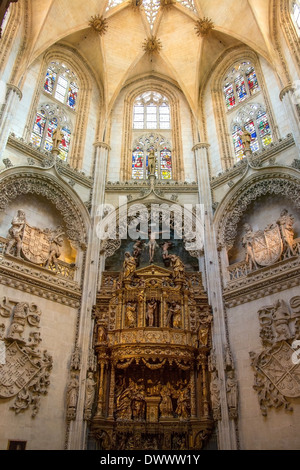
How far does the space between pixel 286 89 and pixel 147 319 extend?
10.2m

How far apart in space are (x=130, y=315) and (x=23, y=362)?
3778 millimetres

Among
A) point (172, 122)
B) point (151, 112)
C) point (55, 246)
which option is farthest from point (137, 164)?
point (55, 246)

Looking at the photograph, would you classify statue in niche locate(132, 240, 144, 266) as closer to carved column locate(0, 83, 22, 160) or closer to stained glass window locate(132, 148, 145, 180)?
stained glass window locate(132, 148, 145, 180)

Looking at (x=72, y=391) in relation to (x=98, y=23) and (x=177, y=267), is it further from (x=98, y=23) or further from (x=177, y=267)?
(x=98, y=23)

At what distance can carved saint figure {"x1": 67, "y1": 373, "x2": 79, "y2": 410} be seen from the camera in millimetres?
11312

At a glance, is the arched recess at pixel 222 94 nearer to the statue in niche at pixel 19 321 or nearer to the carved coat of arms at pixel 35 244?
the carved coat of arms at pixel 35 244

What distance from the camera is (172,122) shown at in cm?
1878

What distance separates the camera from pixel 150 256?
1453 cm

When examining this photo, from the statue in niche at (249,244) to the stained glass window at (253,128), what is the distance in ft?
11.9

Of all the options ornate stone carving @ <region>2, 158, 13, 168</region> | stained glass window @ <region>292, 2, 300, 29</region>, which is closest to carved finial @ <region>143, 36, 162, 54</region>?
stained glass window @ <region>292, 2, 300, 29</region>

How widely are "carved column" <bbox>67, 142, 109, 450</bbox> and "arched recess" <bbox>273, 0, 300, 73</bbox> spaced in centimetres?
871

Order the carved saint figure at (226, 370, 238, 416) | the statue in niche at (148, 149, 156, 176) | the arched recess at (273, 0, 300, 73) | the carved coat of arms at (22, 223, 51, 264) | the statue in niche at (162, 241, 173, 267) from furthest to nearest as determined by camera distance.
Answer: the statue in niche at (148, 149, 156, 176)
the statue in niche at (162, 241, 173, 267)
the arched recess at (273, 0, 300, 73)
the carved coat of arms at (22, 223, 51, 264)
the carved saint figure at (226, 370, 238, 416)
